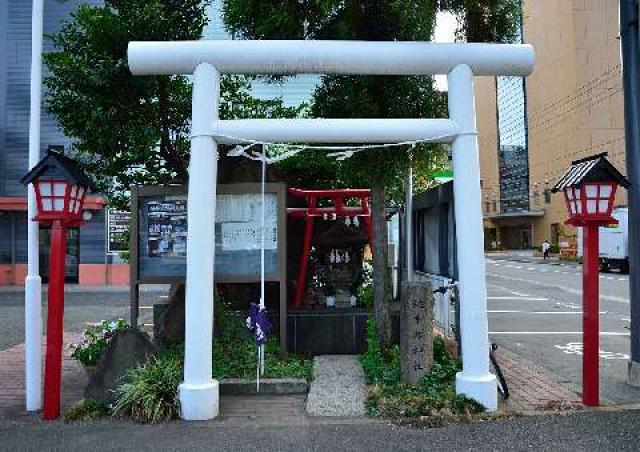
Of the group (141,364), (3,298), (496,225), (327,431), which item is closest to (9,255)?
(3,298)

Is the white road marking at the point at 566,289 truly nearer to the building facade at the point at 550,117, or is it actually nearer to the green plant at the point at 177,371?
the green plant at the point at 177,371

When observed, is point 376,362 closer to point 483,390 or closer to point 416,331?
point 416,331

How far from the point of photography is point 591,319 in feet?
21.4

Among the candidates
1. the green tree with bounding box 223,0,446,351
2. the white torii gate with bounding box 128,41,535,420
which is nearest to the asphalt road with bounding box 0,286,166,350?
the white torii gate with bounding box 128,41,535,420

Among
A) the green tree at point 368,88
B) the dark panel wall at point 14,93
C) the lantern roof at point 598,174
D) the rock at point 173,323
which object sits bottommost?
the rock at point 173,323

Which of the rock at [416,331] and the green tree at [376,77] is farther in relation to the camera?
the green tree at [376,77]

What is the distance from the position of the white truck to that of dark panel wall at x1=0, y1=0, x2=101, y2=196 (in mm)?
24978

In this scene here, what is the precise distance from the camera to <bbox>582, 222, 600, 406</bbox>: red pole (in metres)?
6.46

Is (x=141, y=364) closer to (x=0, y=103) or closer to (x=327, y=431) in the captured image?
(x=327, y=431)

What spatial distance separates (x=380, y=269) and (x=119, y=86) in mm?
4309

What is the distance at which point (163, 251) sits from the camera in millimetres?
8680

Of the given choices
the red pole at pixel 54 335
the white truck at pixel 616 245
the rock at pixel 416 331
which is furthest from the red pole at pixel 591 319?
the white truck at pixel 616 245

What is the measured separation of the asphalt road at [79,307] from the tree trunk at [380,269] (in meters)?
6.82

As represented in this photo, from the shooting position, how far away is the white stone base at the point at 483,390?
6258 mm
